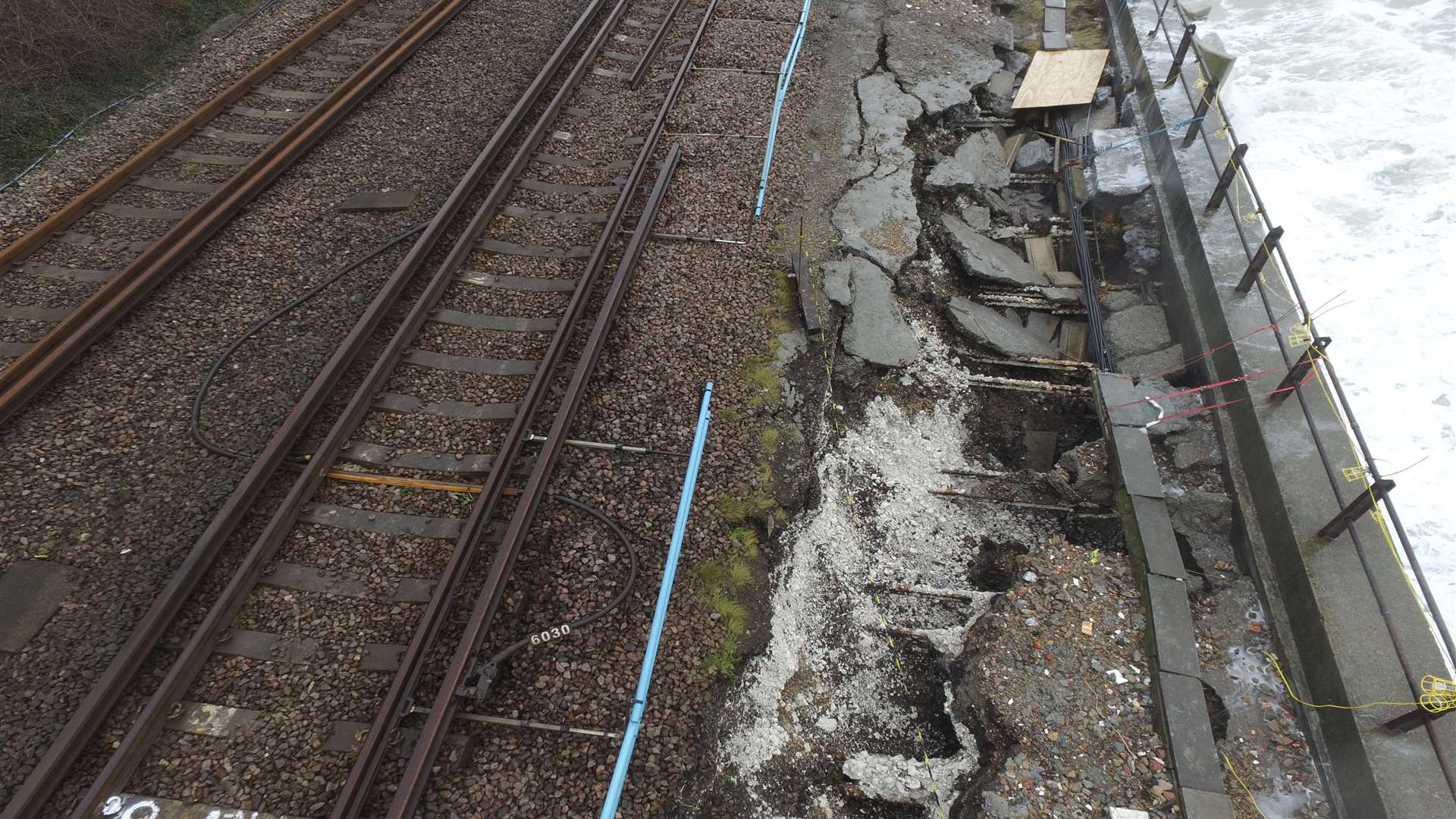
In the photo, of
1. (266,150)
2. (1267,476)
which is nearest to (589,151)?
(266,150)

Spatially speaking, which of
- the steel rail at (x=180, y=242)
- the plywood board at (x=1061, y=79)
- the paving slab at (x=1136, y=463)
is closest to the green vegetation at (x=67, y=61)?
the steel rail at (x=180, y=242)

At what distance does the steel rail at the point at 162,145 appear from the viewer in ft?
25.5

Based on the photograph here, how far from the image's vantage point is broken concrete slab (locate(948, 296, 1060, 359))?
835 cm

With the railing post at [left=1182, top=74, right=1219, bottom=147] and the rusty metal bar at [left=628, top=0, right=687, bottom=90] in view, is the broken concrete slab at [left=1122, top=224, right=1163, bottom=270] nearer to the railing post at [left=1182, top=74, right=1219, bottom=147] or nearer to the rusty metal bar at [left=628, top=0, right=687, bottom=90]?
the railing post at [left=1182, top=74, right=1219, bottom=147]

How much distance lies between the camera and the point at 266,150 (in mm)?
8977

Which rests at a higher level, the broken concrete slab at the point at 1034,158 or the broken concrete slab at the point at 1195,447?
the broken concrete slab at the point at 1034,158

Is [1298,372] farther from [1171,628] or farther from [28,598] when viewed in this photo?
[28,598]

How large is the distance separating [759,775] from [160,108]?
11247 mm

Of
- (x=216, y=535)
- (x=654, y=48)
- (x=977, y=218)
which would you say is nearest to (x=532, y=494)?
(x=216, y=535)

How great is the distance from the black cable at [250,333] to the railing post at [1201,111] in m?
9.74

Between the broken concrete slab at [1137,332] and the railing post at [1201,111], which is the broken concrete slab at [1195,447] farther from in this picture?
the railing post at [1201,111]

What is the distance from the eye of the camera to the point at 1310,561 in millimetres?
5781

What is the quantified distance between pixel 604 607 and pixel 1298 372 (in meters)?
6.54

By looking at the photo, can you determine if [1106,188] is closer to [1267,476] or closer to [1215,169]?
[1215,169]
